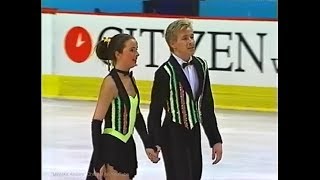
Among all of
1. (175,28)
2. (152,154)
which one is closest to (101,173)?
(152,154)

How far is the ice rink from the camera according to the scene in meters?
3.93

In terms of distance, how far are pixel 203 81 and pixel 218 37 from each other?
203mm

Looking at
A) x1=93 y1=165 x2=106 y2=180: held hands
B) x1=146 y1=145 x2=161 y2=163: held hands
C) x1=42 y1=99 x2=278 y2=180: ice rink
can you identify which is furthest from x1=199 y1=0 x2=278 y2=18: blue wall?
x1=93 y1=165 x2=106 y2=180: held hands

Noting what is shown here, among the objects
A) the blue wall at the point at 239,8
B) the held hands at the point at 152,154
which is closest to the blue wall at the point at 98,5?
the blue wall at the point at 239,8

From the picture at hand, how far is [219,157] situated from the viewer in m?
3.96

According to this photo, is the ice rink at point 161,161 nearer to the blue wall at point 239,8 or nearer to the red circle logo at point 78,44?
the red circle logo at point 78,44

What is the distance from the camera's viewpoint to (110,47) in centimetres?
399

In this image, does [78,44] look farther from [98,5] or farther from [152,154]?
[152,154]

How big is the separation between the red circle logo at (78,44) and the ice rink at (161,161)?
0.20 meters

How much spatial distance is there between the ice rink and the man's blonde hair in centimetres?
32

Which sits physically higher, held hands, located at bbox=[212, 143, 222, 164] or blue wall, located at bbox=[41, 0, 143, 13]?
blue wall, located at bbox=[41, 0, 143, 13]

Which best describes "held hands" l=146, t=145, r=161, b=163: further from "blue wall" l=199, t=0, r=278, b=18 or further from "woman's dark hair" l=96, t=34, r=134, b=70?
"blue wall" l=199, t=0, r=278, b=18

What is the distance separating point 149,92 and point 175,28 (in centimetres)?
30
